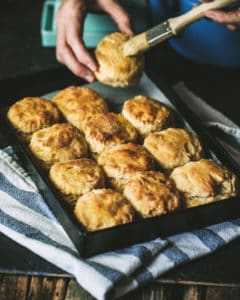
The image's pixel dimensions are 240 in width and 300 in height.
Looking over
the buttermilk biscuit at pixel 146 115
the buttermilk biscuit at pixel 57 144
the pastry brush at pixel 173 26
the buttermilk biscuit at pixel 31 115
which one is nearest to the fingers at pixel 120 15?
the pastry brush at pixel 173 26

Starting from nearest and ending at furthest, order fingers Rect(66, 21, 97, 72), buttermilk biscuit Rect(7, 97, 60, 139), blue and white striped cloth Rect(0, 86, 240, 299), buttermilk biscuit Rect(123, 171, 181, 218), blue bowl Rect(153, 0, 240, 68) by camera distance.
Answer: blue and white striped cloth Rect(0, 86, 240, 299) < buttermilk biscuit Rect(123, 171, 181, 218) < buttermilk biscuit Rect(7, 97, 60, 139) < fingers Rect(66, 21, 97, 72) < blue bowl Rect(153, 0, 240, 68)

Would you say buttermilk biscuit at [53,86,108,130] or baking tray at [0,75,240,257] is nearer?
baking tray at [0,75,240,257]

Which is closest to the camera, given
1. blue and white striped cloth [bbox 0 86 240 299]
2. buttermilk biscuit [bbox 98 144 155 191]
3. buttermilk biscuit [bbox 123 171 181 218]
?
blue and white striped cloth [bbox 0 86 240 299]

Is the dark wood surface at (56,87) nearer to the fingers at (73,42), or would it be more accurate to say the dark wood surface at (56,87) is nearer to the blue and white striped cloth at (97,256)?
the blue and white striped cloth at (97,256)

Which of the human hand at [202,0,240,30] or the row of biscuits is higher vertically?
the human hand at [202,0,240,30]

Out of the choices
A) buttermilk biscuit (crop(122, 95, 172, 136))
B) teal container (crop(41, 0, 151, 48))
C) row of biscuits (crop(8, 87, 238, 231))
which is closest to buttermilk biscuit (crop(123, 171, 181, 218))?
row of biscuits (crop(8, 87, 238, 231))

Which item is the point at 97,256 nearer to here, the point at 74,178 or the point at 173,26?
the point at 74,178

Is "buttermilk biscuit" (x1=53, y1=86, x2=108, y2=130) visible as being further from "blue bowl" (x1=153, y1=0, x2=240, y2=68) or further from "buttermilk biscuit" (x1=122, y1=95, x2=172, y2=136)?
"blue bowl" (x1=153, y1=0, x2=240, y2=68)

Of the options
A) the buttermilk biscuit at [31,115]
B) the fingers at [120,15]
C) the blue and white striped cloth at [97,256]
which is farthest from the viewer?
the fingers at [120,15]
